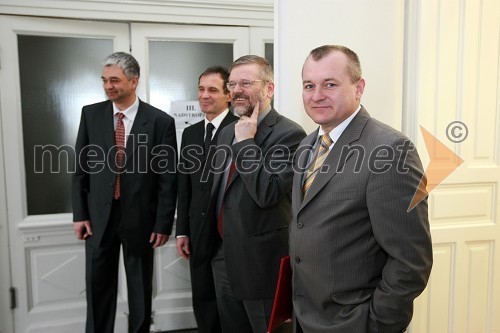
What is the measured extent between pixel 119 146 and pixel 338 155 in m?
1.37

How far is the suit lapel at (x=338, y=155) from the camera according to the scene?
1210mm

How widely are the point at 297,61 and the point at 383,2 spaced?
0.50m

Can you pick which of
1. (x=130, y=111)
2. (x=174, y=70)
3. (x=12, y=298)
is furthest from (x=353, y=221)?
(x=12, y=298)

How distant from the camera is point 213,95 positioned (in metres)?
2.26

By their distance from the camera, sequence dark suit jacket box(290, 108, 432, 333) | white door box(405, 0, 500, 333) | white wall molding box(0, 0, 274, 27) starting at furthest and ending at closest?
1. white wall molding box(0, 0, 274, 27)
2. white door box(405, 0, 500, 333)
3. dark suit jacket box(290, 108, 432, 333)

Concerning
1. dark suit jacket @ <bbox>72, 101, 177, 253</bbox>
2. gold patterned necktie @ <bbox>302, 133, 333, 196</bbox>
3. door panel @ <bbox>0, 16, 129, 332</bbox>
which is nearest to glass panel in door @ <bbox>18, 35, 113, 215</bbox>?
door panel @ <bbox>0, 16, 129, 332</bbox>

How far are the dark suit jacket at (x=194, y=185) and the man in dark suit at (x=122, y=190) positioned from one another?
0.07 meters

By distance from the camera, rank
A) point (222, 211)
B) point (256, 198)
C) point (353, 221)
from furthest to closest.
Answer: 1. point (222, 211)
2. point (256, 198)
3. point (353, 221)

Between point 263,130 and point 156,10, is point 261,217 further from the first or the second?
point 156,10

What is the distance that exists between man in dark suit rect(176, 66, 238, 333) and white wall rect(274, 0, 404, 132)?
0.41 meters

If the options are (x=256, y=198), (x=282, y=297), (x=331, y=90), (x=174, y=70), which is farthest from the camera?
(x=174, y=70)

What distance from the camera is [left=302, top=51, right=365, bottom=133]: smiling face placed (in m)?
1.27

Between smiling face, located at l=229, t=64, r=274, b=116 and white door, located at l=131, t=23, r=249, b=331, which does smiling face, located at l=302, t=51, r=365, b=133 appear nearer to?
smiling face, located at l=229, t=64, r=274, b=116

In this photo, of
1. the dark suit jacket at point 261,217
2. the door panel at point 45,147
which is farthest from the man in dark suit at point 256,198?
the door panel at point 45,147
